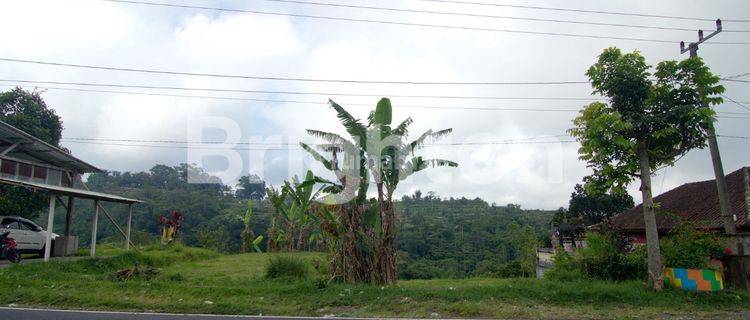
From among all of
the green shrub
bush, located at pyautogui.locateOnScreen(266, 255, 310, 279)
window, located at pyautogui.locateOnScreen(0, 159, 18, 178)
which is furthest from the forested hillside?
window, located at pyautogui.locateOnScreen(0, 159, 18, 178)

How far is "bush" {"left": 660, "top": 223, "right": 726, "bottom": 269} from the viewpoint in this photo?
10719 millimetres

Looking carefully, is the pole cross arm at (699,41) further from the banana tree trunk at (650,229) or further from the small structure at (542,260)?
the small structure at (542,260)

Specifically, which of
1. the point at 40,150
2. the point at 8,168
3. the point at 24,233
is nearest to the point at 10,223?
the point at 24,233

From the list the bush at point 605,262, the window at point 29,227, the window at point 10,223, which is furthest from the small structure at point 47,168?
the bush at point 605,262

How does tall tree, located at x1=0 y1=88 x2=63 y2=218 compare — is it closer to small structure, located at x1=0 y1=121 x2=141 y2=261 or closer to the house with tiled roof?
small structure, located at x1=0 y1=121 x2=141 y2=261

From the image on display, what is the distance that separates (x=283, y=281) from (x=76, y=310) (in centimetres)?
423

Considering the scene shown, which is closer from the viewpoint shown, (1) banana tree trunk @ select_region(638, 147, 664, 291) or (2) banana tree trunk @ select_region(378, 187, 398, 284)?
(1) banana tree trunk @ select_region(638, 147, 664, 291)

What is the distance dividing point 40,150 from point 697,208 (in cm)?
2327

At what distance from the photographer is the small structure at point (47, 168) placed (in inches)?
620

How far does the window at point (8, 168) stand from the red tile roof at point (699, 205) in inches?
756

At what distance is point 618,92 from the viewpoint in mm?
11500

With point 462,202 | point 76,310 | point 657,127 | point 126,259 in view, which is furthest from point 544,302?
point 462,202

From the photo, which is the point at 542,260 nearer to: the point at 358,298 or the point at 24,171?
the point at 358,298

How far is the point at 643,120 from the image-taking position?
11086 mm
